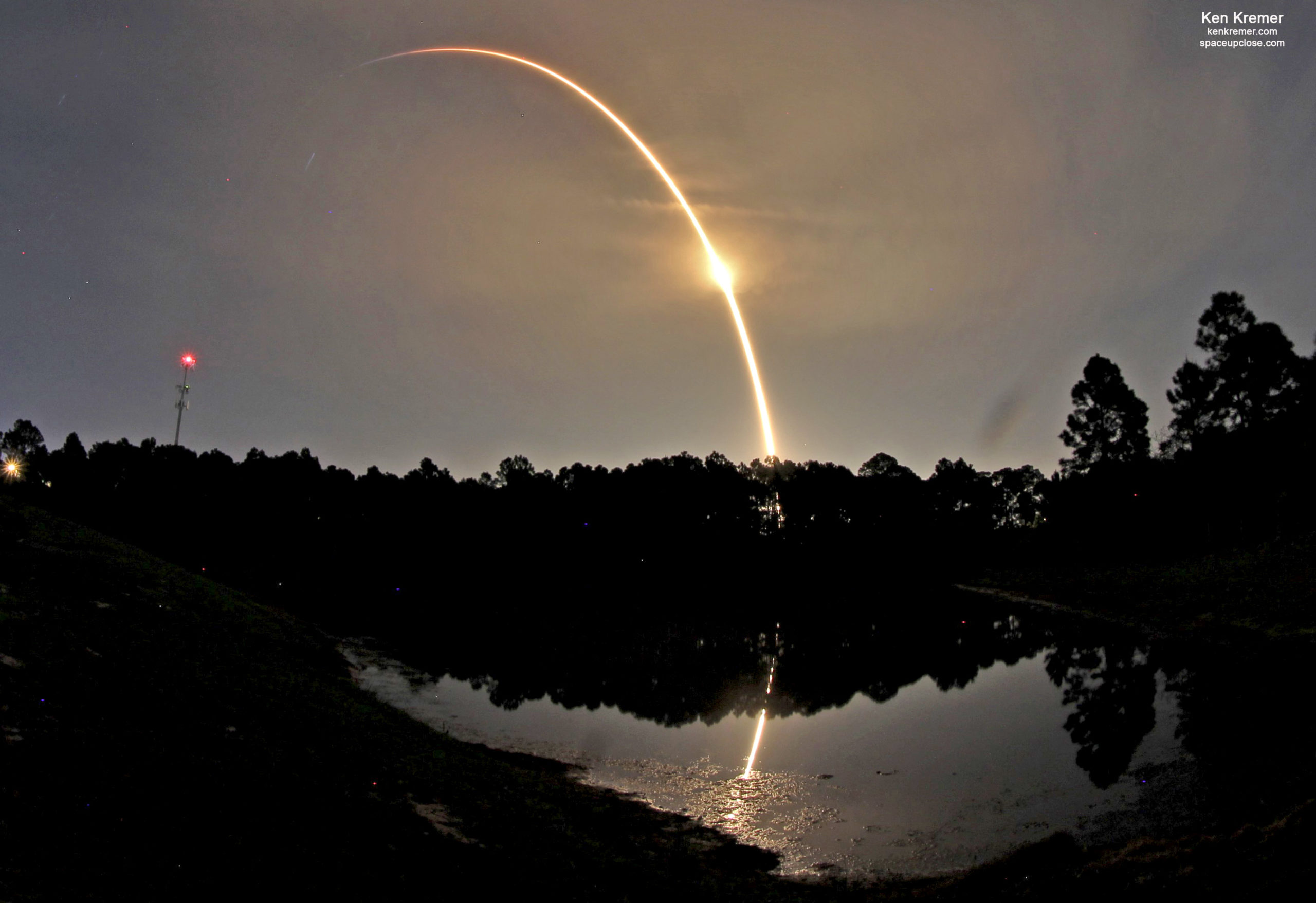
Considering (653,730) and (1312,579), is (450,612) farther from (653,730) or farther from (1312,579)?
(1312,579)

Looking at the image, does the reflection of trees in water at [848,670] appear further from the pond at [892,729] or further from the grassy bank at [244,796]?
the grassy bank at [244,796]

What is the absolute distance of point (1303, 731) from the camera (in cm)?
2116

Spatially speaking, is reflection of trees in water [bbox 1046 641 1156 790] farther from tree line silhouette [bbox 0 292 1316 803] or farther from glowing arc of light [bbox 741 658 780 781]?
glowing arc of light [bbox 741 658 780 781]

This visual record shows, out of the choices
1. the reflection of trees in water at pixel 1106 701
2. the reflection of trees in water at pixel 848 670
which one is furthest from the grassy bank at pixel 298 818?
the reflection of trees in water at pixel 1106 701

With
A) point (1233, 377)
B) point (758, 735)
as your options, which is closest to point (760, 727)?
point (758, 735)

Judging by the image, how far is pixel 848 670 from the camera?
4412 centimetres

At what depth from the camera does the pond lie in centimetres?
1784

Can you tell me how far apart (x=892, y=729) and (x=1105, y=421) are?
83.6 metres

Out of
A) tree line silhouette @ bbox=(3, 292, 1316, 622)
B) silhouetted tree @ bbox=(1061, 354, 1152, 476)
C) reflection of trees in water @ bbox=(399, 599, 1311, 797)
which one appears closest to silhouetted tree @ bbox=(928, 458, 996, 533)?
tree line silhouette @ bbox=(3, 292, 1316, 622)

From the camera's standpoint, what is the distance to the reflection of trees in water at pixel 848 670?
83.5ft

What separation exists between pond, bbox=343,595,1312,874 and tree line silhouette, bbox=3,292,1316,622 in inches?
1122

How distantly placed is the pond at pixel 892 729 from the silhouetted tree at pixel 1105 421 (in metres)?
50.4

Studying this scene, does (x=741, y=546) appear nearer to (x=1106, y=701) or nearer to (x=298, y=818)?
(x=1106, y=701)

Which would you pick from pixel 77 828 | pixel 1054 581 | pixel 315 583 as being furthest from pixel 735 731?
pixel 1054 581
